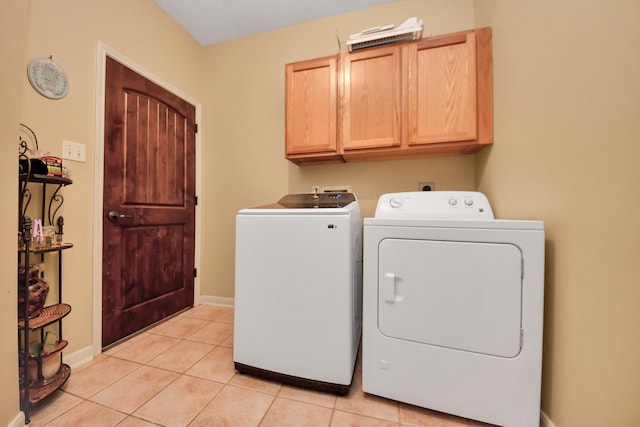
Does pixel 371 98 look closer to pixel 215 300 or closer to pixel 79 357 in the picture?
Answer: pixel 215 300

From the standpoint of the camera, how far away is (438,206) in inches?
55.1

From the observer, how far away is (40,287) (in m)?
1.11

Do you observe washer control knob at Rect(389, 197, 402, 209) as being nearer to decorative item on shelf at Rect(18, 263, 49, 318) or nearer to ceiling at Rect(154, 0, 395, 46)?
ceiling at Rect(154, 0, 395, 46)

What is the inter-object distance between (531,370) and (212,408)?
53.4 inches

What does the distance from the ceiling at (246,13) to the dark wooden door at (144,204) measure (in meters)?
0.69

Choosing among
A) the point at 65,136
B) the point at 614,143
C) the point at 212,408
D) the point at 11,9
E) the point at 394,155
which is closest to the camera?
the point at 614,143

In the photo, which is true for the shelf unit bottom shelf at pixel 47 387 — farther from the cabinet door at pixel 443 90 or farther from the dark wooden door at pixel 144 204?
the cabinet door at pixel 443 90

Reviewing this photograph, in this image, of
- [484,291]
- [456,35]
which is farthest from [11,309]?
[456,35]

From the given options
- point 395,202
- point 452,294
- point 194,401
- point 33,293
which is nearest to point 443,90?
point 395,202

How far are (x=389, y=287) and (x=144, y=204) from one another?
6.07 ft

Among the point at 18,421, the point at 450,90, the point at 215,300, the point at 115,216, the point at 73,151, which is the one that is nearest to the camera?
the point at 18,421

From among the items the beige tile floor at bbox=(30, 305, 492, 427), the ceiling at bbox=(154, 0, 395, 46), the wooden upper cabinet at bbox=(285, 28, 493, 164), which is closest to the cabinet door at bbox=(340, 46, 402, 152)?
the wooden upper cabinet at bbox=(285, 28, 493, 164)

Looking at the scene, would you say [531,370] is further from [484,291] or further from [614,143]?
[614,143]

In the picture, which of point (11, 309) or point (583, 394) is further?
point (11, 309)
